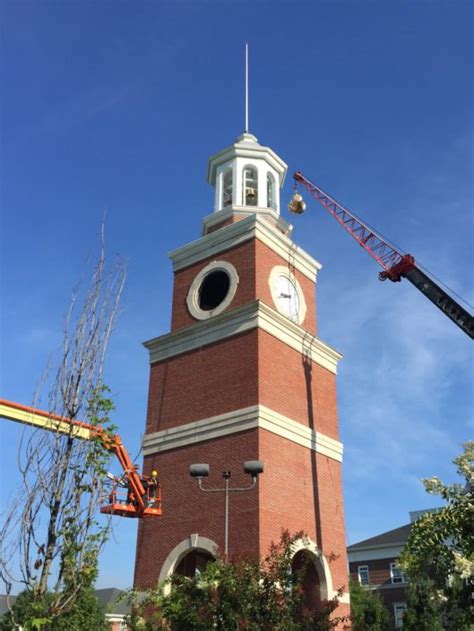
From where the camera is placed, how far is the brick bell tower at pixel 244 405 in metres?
20.8

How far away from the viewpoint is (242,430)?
21172 mm

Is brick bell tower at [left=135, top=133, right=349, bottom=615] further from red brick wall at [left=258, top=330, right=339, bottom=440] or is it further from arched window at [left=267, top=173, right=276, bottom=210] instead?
arched window at [left=267, top=173, right=276, bottom=210]

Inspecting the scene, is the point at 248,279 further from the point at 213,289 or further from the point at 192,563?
the point at 192,563

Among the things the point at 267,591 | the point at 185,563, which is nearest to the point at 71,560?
the point at 267,591

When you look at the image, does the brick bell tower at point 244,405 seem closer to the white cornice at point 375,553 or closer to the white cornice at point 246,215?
the white cornice at point 246,215

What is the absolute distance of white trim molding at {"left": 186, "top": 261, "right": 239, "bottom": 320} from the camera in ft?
79.6

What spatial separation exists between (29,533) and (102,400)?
2.63m

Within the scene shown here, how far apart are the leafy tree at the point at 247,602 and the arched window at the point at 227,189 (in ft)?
57.0

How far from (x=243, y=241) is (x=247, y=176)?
17.0 feet

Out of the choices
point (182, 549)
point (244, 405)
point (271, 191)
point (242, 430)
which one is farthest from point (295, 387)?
point (271, 191)

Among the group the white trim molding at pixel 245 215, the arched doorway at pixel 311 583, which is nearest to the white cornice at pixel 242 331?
the white trim molding at pixel 245 215

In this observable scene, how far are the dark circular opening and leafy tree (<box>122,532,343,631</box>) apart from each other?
38.6 feet

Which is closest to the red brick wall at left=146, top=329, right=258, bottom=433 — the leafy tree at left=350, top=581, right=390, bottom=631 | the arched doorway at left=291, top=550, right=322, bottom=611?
the arched doorway at left=291, top=550, right=322, bottom=611

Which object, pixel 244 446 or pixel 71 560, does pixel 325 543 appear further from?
pixel 71 560
